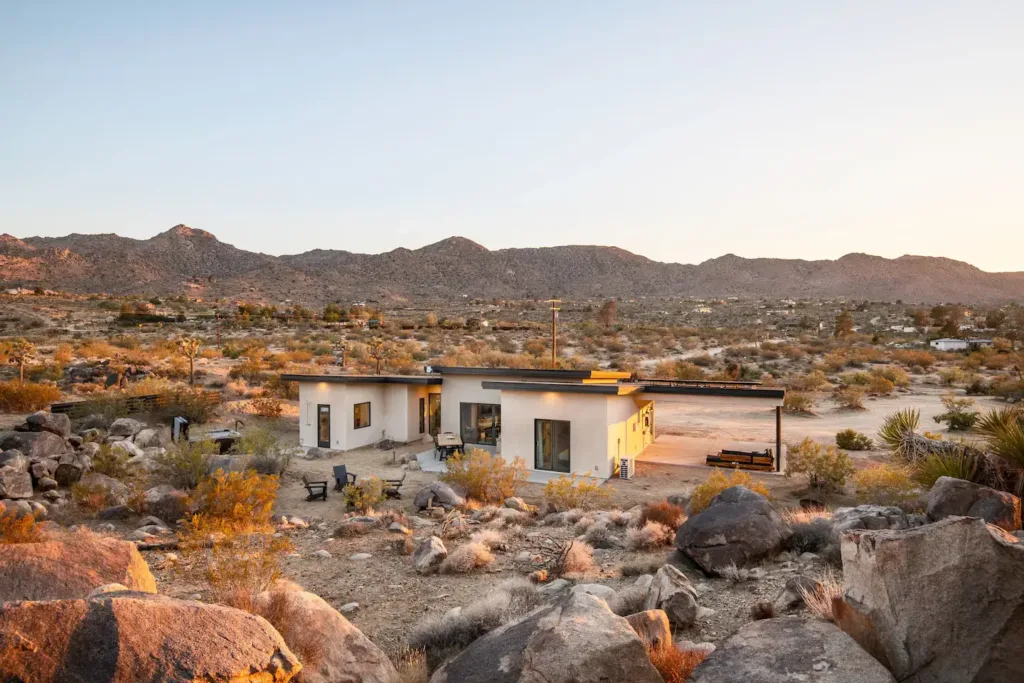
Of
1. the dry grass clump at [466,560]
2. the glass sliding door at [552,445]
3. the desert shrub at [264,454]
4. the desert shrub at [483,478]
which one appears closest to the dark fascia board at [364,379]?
the desert shrub at [264,454]

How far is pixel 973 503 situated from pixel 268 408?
83.1 feet

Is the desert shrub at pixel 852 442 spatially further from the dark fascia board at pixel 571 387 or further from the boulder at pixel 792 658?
the boulder at pixel 792 658

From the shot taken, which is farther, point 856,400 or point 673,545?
point 856,400

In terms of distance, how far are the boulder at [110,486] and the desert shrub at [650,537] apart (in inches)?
451

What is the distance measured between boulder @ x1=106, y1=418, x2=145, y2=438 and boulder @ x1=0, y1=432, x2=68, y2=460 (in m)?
4.63

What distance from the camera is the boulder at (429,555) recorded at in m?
10.5

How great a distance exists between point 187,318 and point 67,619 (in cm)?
6210

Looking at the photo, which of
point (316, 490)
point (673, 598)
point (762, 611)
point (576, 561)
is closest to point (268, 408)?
point (316, 490)

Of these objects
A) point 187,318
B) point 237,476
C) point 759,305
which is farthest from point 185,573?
point 759,305

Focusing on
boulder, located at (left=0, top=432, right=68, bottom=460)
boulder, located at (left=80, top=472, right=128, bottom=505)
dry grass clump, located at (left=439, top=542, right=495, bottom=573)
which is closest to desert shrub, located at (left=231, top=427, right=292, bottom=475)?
boulder, located at (left=80, top=472, right=128, bottom=505)

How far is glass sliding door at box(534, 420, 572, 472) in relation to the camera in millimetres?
18047

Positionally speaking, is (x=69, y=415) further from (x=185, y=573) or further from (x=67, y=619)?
(x=67, y=619)

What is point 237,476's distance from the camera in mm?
12609

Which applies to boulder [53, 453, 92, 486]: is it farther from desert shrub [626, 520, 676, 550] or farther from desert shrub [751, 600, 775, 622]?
desert shrub [751, 600, 775, 622]
